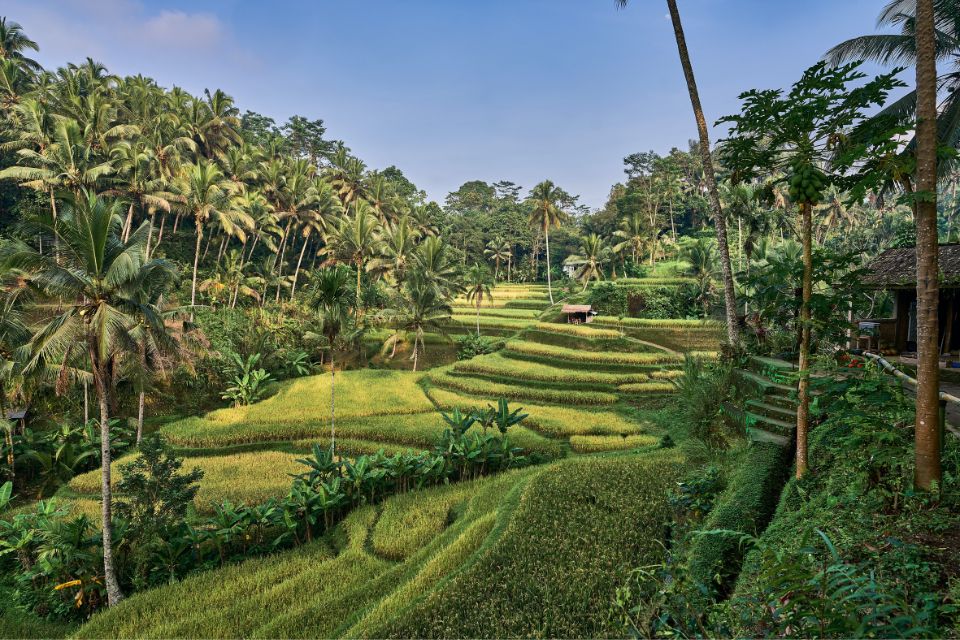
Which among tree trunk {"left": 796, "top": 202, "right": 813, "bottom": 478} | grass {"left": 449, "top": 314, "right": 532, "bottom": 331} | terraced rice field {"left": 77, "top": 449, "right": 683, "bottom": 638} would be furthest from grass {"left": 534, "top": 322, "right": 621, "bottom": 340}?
tree trunk {"left": 796, "top": 202, "right": 813, "bottom": 478}

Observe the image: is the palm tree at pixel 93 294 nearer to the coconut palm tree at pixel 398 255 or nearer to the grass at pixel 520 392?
the grass at pixel 520 392

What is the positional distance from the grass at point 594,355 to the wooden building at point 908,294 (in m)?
8.94

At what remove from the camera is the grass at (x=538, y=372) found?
20.0 m

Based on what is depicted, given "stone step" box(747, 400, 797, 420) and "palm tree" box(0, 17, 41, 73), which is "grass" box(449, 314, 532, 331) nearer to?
"stone step" box(747, 400, 797, 420)

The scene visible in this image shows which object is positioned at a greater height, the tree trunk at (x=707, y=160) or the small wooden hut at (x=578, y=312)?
the tree trunk at (x=707, y=160)

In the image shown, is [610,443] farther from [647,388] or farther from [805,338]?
[805,338]

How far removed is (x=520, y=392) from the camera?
19.4 m

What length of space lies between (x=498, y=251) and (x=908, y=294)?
4754 cm

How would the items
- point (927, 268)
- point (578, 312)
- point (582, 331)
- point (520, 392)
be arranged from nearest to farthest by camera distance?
point (927, 268) → point (520, 392) → point (582, 331) → point (578, 312)

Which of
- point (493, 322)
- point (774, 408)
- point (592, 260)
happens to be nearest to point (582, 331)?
point (493, 322)

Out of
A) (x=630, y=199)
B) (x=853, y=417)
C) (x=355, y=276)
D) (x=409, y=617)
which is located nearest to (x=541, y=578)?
(x=409, y=617)

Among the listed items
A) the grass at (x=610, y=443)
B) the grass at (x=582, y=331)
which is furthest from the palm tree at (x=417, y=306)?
the grass at (x=610, y=443)

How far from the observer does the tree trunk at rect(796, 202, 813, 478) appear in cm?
573

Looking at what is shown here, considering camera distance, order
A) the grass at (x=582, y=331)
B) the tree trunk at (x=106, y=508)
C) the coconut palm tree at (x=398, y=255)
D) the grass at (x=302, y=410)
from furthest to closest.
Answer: the coconut palm tree at (x=398, y=255) → the grass at (x=582, y=331) → the grass at (x=302, y=410) → the tree trunk at (x=106, y=508)
